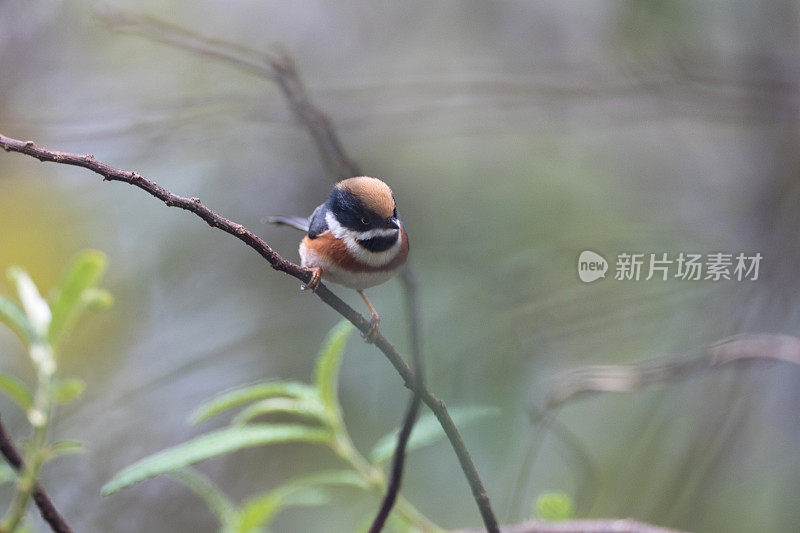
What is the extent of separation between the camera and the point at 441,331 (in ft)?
6.75

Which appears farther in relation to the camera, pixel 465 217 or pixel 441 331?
pixel 465 217

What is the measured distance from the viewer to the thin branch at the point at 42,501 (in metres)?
0.75

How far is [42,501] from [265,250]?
0.39 meters

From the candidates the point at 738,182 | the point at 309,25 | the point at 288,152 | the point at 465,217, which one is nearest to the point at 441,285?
the point at 465,217

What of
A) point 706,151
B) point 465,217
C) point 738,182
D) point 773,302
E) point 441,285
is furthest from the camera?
point 706,151

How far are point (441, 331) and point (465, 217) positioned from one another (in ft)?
1.74

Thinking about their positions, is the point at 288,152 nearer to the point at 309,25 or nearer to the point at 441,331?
the point at 309,25

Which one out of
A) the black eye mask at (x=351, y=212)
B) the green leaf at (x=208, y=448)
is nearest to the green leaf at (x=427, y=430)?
the green leaf at (x=208, y=448)

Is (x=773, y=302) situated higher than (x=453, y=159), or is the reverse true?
(x=453, y=159)

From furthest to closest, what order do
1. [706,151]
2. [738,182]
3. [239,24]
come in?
[239,24] < [706,151] < [738,182]

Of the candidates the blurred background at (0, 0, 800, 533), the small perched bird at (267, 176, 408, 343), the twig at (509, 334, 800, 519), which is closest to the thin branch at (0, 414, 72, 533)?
the small perched bird at (267, 176, 408, 343)

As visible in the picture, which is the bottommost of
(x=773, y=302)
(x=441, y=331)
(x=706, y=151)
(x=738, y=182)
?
(x=441, y=331)

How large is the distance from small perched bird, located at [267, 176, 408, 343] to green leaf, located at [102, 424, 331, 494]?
0.74ft

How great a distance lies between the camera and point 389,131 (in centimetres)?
280
